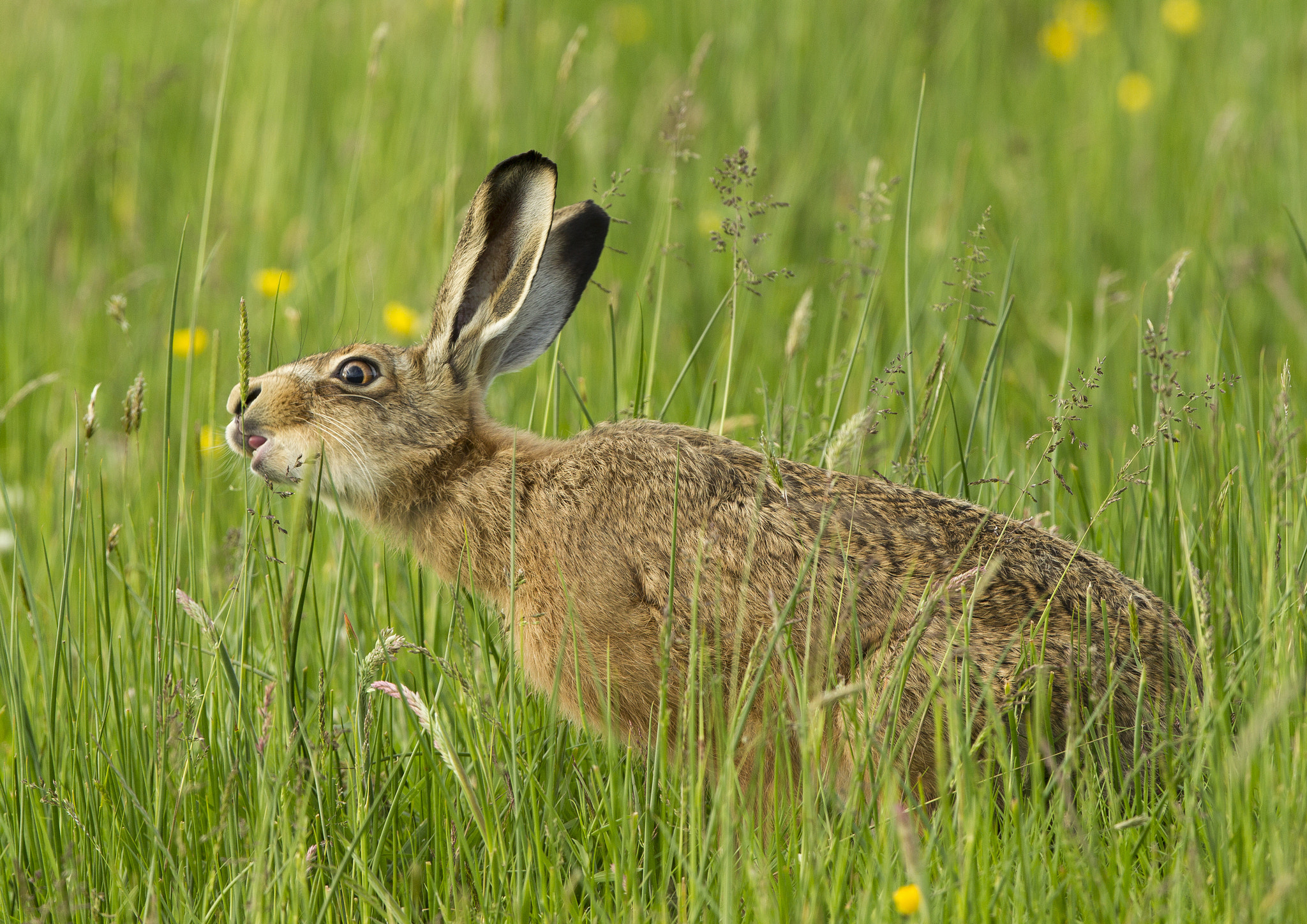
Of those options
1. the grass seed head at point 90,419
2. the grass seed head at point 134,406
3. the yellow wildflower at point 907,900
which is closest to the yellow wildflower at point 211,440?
the grass seed head at point 134,406

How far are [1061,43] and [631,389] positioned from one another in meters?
5.36

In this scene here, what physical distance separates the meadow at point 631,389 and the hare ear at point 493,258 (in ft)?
0.84

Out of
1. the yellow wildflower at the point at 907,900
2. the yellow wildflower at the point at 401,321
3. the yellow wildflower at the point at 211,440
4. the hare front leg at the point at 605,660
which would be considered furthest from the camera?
the yellow wildflower at the point at 401,321

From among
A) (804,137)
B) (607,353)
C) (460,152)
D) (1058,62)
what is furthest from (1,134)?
(1058,62)

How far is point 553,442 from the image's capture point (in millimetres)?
4113

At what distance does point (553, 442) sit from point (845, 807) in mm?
1789

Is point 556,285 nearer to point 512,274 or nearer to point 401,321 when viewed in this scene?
point 512,274

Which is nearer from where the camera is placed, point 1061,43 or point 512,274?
point 512,274

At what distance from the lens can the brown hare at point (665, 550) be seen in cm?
315

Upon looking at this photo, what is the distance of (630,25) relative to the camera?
9.47m

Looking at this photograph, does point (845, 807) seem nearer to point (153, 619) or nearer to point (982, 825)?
point (982, 825)

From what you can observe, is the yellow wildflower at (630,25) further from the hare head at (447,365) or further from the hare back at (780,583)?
the hare back at (780,583)

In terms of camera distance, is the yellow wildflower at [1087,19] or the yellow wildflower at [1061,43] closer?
the yellow wildflower at [1061,43]

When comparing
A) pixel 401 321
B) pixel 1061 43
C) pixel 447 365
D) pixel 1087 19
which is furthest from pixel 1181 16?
pixel 447 365
